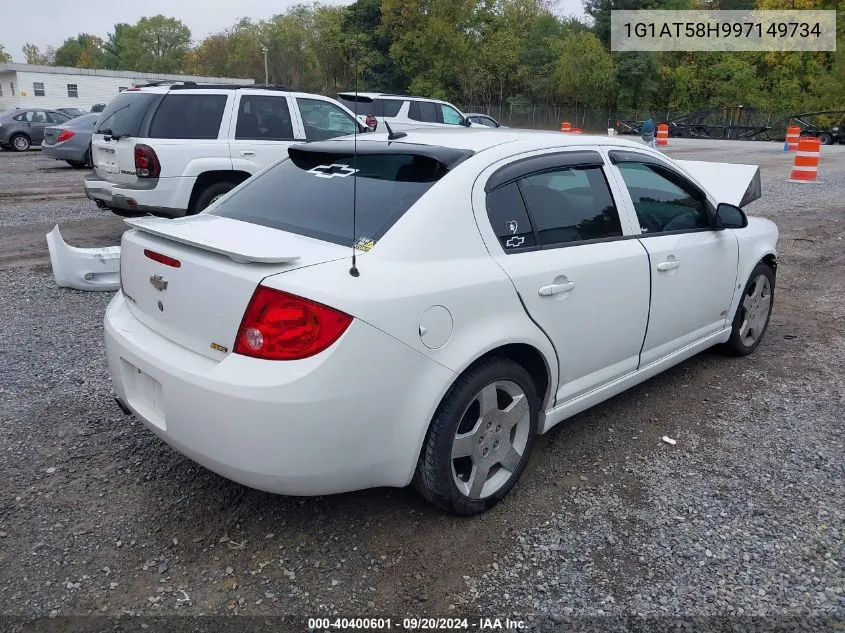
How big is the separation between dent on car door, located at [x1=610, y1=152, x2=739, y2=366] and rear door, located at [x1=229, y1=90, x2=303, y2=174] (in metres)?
5.07

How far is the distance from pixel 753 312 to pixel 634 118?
55759 mm

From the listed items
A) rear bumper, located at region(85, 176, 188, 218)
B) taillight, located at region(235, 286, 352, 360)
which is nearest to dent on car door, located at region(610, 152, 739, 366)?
taillight, located at region(235, 286, 352, 360)

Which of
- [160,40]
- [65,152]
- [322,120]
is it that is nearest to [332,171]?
[322,120]

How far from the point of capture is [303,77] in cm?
1639

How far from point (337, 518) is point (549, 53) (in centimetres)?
6534

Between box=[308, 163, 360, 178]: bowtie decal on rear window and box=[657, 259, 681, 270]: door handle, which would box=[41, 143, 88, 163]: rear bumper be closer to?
box=[308, 163, 360, 178]: bowtie decal on rear window

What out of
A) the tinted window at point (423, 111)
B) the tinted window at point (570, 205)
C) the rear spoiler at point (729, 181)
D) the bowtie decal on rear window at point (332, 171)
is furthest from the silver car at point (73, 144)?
the tinted window at point (570, 205)

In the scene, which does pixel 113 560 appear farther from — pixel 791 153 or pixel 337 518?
pixel 791 153

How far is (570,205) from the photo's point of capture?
3.50 m

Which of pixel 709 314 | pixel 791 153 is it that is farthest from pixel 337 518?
pixel 791 153

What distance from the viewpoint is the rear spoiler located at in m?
Result: 6.10

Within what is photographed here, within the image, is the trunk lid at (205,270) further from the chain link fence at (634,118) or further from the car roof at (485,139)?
the chain link fence at (634,118)

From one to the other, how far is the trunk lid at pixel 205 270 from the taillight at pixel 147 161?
4780mm

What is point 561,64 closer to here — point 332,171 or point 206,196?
point 206,196
